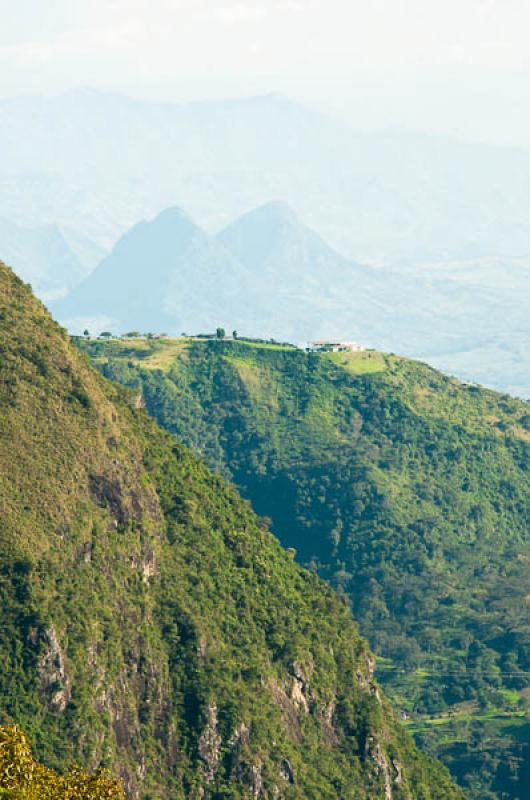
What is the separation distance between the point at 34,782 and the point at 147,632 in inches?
2351

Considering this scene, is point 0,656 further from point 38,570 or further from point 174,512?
point 174,512

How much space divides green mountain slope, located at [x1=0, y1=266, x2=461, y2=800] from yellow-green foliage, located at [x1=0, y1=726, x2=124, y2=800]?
43922mm

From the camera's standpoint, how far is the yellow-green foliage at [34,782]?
80625mm

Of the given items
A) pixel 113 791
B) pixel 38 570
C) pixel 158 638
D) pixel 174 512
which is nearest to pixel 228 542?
pixel 174 512

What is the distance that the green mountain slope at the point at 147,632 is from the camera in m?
132

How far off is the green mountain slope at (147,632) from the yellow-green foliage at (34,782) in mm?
43922

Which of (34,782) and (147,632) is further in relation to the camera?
(147,632)

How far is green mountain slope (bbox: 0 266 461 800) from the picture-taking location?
132 metres

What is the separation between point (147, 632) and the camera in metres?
142

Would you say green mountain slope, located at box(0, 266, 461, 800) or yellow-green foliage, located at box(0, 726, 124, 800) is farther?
green mountain slope, located at box(0, 266, 461, 800)

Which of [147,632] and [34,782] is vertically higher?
[147,632]

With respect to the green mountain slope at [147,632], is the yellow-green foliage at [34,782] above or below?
below

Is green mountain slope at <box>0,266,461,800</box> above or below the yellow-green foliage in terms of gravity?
above

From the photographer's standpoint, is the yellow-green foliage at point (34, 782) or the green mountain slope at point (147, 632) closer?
the yellow-green foliage at point (34, 782)
